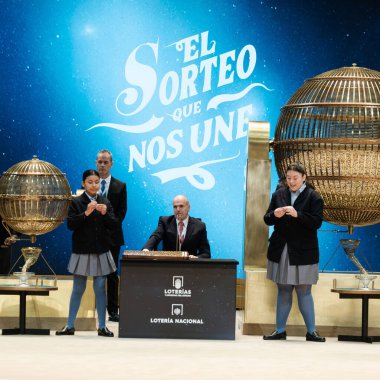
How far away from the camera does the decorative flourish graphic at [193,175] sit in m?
12.2

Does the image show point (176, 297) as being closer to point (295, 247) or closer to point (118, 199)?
point (295, 247)

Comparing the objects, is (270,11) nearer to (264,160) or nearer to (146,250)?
(264,160)

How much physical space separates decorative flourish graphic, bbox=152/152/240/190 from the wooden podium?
11.1 ft

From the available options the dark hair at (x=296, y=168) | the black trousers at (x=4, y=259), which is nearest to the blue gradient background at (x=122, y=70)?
the black trousers at (x=4, y=259)

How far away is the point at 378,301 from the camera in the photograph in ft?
31.3

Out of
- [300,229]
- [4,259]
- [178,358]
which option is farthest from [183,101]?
[178,358]

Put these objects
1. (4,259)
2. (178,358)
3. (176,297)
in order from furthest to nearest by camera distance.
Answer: (4,259) → (176,297) → (178,358)

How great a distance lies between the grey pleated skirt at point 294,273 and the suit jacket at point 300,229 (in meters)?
0.04

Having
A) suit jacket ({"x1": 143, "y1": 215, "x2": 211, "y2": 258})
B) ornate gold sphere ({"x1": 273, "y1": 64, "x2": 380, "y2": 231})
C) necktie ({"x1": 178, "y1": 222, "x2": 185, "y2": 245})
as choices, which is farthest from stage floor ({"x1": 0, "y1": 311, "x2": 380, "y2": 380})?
ornate gold sphere ({"x1": 273, "y1": 64, "x2": 380, "y2": 231})

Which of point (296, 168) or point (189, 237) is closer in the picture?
point (296, 168)

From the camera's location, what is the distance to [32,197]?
9.35m

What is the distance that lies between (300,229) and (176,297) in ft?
4.03

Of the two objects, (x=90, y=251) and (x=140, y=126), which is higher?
(x=140, y=126)

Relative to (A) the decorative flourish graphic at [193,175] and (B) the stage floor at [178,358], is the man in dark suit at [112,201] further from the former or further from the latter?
(A) the decorative flourish graphic at [193,175]
